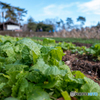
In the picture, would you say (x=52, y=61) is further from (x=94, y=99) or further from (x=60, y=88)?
(x=94, y=99)

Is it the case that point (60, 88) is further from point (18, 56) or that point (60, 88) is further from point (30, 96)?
point (18, 56)

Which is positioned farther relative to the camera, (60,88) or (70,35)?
(70,35)

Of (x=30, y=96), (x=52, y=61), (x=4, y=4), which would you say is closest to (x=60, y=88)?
(x=30, y=96)

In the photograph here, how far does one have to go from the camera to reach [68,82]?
3.70 feet

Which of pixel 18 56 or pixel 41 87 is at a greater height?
pixel 18 56

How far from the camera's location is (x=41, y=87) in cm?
110

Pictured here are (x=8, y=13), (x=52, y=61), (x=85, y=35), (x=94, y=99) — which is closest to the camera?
(x=94, y=99)

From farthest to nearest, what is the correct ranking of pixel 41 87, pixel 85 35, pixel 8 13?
pixel 8 13 → pixel 85 35 → pixel 41 87

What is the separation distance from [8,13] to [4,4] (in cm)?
388

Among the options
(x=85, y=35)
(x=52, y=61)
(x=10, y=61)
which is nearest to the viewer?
(x=52, y=61)

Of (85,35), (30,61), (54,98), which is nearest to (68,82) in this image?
(54,98)

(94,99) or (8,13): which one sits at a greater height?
(8,13)

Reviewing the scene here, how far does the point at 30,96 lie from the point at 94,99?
1.84 ft

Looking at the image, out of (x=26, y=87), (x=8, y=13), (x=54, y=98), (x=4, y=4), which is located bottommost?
(x=54, y=98)
